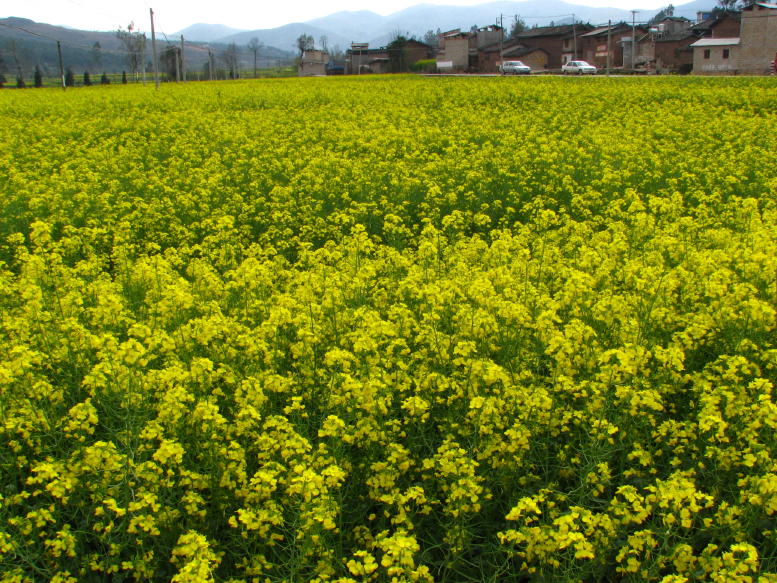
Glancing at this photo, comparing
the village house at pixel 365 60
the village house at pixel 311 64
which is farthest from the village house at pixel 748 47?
the village house at pixel 311 64

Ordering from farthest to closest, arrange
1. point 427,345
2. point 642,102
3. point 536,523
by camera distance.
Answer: point 642,102, point 427,345, point 536,523

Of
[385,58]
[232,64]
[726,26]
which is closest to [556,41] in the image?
[385,58]

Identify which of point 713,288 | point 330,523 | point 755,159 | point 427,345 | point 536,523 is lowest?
point 536,523

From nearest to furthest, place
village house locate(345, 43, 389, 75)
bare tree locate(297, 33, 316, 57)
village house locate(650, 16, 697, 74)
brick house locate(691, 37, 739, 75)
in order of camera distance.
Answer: brick house locate(691, 37, 739, 75)
village house locate(650, 16, 697, 74)
village house locate(345, 43, 389, 75)
bare tree locate(297, 33, 316, 57)

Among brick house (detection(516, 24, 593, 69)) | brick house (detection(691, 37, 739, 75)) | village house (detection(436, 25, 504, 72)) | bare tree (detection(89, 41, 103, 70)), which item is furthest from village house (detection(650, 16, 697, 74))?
bare tree (detection(89, 41, 103, 70))

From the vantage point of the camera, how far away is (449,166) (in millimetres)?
14375

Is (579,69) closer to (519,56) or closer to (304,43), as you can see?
(519,56)

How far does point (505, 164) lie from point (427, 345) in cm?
990

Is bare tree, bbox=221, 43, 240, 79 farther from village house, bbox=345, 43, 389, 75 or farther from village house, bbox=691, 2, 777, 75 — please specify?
village house, bbox=691, 2, 777, 75

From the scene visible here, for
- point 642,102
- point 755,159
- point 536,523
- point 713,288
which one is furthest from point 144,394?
point 642,102

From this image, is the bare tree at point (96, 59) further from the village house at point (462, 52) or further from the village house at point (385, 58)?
the village house at point (462, 52)

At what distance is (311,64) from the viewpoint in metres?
106

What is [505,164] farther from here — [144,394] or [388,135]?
[144,394]

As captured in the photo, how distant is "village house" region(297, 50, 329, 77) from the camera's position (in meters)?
104
